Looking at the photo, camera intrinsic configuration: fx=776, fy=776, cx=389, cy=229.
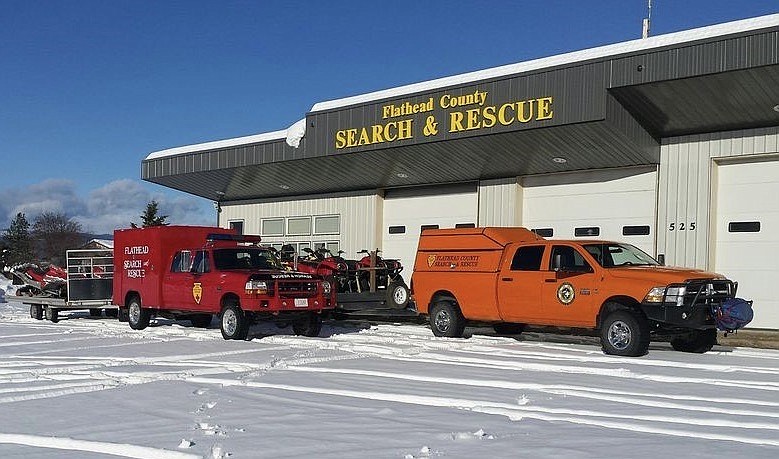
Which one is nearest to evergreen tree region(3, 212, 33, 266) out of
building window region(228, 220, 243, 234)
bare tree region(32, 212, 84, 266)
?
bare tree region(32, 212, 84, 266)

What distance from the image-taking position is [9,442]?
622 centimetres

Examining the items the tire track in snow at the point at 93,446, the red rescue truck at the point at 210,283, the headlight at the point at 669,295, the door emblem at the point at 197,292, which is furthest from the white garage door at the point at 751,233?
the tire track in snow at the point at 93,446

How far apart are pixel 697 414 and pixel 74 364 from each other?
840cm

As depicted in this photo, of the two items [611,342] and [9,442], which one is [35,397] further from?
[611,342]

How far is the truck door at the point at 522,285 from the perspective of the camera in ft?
45.1

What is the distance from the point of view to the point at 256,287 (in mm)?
14719

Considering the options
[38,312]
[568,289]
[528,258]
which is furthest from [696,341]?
[38,312]

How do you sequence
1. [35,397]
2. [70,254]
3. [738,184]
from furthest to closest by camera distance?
[70,254]
[738,184]
[35,397]

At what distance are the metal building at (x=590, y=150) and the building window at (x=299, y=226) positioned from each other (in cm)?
282

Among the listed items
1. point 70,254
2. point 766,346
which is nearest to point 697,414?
point 766,346

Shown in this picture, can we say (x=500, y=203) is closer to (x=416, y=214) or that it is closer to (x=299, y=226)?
(x=416, y=214)

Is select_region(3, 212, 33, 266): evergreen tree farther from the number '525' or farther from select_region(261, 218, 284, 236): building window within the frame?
the number '525'

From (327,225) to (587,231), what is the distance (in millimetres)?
10460

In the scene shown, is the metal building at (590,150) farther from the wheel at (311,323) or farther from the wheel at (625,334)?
the wheel at (311,323)
